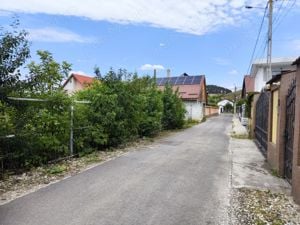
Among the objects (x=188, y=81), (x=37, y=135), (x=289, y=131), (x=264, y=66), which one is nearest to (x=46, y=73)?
(x=37, y=135)

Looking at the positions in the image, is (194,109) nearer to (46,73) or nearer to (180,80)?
(180,80)

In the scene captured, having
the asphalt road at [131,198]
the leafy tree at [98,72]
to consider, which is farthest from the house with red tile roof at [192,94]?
the asphalt road at [131,198]

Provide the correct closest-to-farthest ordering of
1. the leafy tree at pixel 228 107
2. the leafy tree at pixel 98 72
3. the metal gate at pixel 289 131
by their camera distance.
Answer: the metal gate at pixel 289 131
the leafy tree at pixel 98 72
the leafy tree at pixel 228 107

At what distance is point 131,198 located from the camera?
17.0 ft

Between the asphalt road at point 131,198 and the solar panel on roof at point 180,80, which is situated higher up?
the solar panel on roof at point 180,80

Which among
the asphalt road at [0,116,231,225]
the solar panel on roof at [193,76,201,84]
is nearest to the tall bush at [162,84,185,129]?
the asphalt road at [0,116,231,225]

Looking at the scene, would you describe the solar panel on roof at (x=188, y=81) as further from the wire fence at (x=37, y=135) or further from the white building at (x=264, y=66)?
the wire fence at (x=37, y=135)

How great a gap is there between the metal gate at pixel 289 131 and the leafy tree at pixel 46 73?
225 inches

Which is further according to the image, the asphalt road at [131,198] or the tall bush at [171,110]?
the tall bush at [171,110]

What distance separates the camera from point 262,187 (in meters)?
6.30

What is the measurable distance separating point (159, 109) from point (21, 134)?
37.3 feet

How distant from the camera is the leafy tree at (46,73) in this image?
21.7 ft

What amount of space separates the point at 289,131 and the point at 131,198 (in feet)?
13.8

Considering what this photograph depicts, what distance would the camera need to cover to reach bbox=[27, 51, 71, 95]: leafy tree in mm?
6602
